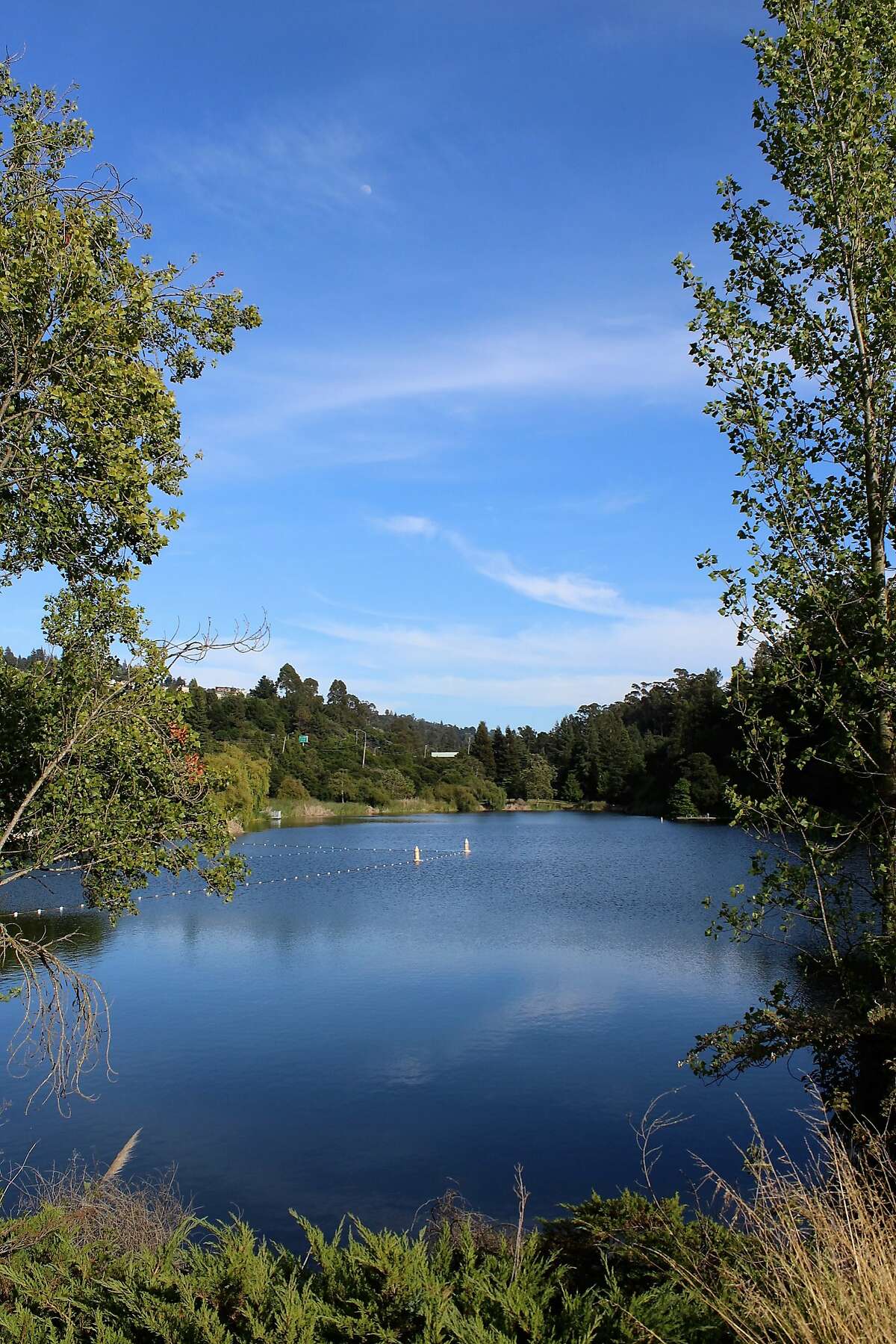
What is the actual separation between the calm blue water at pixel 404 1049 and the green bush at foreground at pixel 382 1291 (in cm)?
504

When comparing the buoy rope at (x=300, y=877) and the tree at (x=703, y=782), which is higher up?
the tree at (x=703, y=782)

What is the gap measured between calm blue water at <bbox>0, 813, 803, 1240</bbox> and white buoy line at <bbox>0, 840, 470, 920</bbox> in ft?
3.48

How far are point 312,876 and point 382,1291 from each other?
35804 mm

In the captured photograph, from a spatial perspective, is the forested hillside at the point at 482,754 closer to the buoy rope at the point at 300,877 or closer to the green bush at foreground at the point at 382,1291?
the buoy rope at the point at 300,877

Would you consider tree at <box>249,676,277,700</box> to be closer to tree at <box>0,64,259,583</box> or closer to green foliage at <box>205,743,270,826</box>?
green foliage at <box>205,743,270,826</box>

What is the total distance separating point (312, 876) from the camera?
39.5m

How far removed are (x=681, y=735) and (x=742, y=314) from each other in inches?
2961

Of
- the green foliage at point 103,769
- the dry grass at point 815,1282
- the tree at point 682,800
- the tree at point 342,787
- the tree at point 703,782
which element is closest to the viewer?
the dry grass at point 815,1282

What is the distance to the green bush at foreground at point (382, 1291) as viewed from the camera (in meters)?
4.17

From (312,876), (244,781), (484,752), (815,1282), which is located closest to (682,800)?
(244,781)

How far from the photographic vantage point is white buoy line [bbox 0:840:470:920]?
29344 millimetres

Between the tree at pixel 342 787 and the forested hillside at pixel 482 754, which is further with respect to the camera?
the tree at pixel 342 787

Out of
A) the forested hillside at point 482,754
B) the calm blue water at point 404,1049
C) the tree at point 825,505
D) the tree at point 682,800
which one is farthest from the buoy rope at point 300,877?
the tree at point 682,800

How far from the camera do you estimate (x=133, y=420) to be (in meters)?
7.63
